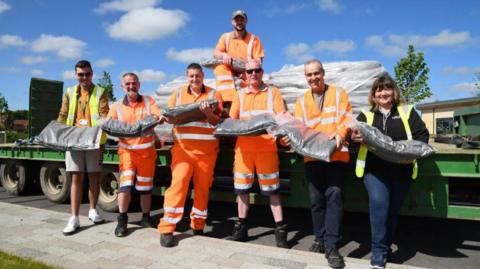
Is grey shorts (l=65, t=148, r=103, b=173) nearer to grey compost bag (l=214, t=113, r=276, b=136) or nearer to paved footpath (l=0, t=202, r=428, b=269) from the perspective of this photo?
paved footpath (l=0, t=202, r=428, b=269)

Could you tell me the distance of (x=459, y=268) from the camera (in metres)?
3.64

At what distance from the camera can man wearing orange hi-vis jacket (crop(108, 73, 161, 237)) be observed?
174 inches

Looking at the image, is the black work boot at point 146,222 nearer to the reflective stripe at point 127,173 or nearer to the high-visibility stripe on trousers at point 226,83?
the reflective stripe at point 127,173

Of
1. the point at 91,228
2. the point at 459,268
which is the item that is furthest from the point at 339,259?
the point at 91,228

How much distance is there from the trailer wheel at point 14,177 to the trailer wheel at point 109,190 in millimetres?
2714

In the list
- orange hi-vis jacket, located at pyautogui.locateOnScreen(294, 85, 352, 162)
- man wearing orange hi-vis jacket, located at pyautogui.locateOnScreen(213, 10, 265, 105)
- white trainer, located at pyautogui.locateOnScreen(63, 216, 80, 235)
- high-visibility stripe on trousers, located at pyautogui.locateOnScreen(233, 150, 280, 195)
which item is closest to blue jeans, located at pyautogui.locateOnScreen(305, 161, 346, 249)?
orange hi-vis jacket, located at pyautogui.locateOnScreen(294, 85, 352, 162)

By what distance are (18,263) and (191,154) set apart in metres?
1.92

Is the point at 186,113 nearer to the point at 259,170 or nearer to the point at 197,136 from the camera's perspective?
the point at 197,136

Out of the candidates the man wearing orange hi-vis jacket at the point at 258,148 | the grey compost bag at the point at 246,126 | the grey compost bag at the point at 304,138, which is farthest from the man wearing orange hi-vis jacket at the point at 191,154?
the grey compost bag at the point at 304,138

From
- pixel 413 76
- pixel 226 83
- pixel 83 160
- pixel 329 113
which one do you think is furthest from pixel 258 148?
pixel 413 76

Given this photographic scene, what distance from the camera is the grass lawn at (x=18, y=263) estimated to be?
3.40 meters

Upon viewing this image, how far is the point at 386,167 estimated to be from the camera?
→ 10.8 ft

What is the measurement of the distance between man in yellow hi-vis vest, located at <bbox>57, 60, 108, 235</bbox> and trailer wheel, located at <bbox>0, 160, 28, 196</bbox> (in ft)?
13.0

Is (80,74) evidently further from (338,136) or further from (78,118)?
(338,136)
